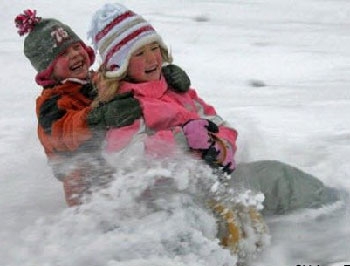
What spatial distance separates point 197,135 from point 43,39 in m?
0.80

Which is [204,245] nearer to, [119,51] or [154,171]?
[154,171]

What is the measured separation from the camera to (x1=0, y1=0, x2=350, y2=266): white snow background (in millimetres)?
2266

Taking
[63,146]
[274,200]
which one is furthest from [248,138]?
[63,146]

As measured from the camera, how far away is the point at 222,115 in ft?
12.6

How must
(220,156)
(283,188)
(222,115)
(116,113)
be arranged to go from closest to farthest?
(116,113) < (220,156) < (283,188) < (222,115)

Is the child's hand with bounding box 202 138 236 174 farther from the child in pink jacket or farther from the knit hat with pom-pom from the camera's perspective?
the knit hat with pom-pom

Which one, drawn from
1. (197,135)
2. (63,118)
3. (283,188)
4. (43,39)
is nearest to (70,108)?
(63,118)

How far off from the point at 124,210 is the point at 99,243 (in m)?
0.17

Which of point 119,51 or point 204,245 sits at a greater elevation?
point 119,51

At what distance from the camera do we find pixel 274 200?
2689 mm

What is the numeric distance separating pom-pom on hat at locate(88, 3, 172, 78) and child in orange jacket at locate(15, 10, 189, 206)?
15 centimetres

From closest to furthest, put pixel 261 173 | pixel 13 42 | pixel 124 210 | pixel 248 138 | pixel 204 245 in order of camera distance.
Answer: pixel 204 245
pixel 124 210
pixel 261 173
pixel 248 138
pixel 13 42

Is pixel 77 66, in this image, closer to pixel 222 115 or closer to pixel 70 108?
pixel 70 108

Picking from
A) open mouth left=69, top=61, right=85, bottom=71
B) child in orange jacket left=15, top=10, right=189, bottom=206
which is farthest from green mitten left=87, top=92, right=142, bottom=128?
open mouth left=69, top=61, right=85, bottom=71
